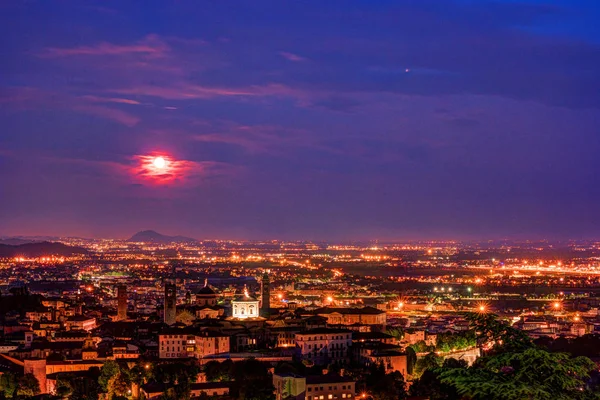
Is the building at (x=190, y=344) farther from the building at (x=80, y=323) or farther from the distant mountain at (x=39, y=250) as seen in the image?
the distant mountain at (x=39, y=250)

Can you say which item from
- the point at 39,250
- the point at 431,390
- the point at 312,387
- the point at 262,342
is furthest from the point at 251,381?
the point at 39,250

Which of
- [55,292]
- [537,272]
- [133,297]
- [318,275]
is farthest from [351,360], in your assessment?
[537,272]

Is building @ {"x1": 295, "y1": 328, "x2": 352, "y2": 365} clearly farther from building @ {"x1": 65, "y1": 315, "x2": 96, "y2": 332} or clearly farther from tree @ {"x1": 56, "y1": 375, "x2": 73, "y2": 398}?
building @ {"x1": 65, "y1": 315, "x2": 96, "y2": 332}

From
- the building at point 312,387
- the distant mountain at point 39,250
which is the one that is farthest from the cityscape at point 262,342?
the distant mountain at point 39,250

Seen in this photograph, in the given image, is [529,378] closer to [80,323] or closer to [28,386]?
[28,386]

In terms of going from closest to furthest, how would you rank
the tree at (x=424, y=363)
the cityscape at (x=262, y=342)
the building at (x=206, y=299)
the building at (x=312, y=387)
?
the building at (x=312, y=387) < the cityscape at (x=262, y=342) < the tree at (x=424, y=363) < the building at (x=206, y=299)

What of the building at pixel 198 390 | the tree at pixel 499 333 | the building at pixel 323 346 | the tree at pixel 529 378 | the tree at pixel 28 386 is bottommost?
the tree at pixel 28 386

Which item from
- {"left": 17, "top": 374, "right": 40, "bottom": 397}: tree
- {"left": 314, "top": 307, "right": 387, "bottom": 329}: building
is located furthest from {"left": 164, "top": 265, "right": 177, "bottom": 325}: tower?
{"left": 17, "top": 374, "right": 40, "bottom": 397}: tree
